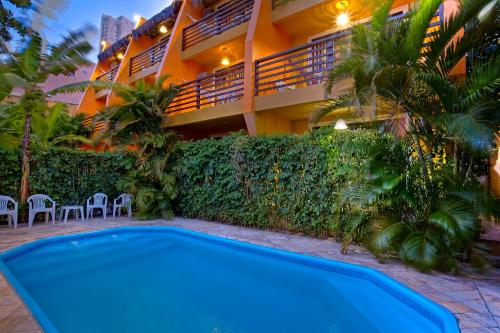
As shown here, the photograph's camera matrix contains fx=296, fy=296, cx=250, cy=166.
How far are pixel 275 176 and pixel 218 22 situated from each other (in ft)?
31.0

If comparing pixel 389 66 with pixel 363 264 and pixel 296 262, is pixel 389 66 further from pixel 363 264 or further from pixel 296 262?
pixel 296 262

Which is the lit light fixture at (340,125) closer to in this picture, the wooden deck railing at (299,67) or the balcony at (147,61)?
the wooden deck railing at (299,67)

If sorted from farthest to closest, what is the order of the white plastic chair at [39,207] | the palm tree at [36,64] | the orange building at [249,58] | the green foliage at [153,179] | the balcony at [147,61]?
the balcony at [147,61] < the green foliage at [153,179] < the orange building at [249,58] < the white plastic chair at [39,207] < the palm tree at [36,64]

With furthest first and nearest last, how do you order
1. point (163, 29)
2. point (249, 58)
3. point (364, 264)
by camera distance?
1. point (163, 29)
2. point (249, 58)
3. point (364, 264)

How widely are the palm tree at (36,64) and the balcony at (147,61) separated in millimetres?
6858

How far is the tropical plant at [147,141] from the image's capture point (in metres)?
10.7

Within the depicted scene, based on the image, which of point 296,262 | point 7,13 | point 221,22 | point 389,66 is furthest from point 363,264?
point 221,22

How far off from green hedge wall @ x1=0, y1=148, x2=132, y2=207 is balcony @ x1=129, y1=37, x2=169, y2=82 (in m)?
6.63

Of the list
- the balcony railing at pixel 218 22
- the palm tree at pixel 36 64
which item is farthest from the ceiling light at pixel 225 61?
the palm tree at pixel 36 64

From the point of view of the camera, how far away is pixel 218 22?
14.2m

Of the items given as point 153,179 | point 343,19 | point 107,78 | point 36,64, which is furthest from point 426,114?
point 107,78

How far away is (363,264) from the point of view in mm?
5480

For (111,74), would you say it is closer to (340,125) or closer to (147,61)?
(147,61)

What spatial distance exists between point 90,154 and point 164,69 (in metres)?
5.75
